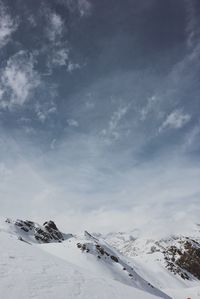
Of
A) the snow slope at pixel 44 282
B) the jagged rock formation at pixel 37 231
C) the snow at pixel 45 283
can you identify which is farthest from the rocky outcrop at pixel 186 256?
the snow at pixel 45 283

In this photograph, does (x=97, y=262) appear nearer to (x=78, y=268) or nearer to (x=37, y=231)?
(x=78, y=268)

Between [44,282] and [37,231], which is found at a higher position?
[37,231]

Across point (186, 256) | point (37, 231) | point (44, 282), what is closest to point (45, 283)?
point (44, 282)

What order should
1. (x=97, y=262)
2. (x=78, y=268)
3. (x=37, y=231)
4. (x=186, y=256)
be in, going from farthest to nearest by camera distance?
(x=186, y=256) → (x=37, y=231) → (x=97, y=262) → (x=78, y=268)

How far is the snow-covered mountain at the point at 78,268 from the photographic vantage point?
11.0m

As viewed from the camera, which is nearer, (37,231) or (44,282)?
(44,282)

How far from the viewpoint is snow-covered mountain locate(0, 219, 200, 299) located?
10953 mm

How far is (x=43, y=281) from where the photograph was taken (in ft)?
37.6

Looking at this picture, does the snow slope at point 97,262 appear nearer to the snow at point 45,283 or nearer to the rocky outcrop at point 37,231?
the rocky outcrop at point 37,231

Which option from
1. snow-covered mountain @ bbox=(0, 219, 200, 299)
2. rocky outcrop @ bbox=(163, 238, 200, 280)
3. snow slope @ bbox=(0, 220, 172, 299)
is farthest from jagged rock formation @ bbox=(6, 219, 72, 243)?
snow slope @ bbox=(0, 220, 172, 299)

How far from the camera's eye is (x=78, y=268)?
1619cm

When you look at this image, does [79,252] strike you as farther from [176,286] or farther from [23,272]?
[23,272]

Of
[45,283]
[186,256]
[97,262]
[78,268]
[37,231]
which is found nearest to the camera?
[45,283]

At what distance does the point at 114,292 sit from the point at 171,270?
2856 inches
